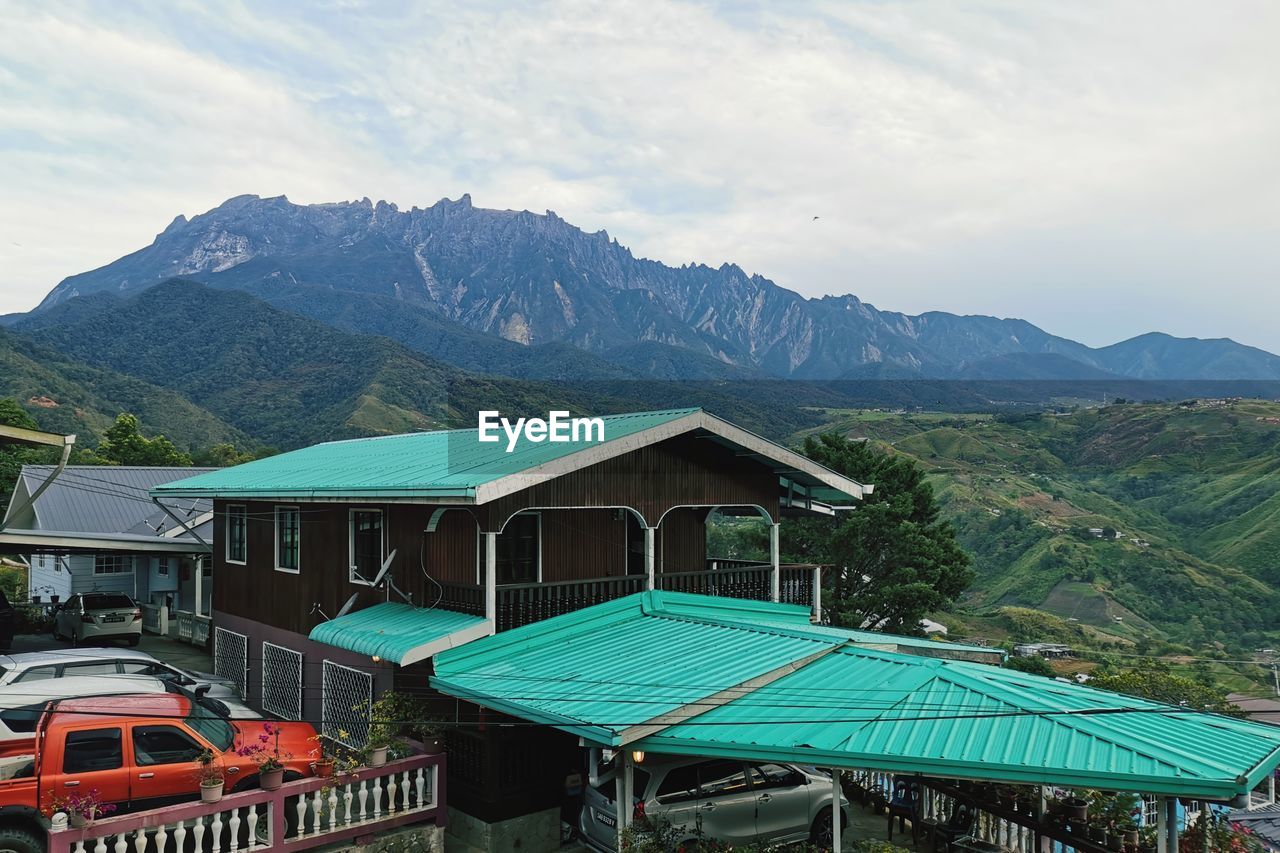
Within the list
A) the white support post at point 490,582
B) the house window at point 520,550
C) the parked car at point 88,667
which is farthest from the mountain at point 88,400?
the white support post at point 490,582

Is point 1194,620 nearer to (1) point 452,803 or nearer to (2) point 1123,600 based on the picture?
(2) point 1123,600

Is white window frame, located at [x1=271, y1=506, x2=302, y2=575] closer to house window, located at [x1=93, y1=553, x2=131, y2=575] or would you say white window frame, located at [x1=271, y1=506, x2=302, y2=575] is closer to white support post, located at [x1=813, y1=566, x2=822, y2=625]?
white support post, located at [x1=813, y1=566, x2=822, y2=625]

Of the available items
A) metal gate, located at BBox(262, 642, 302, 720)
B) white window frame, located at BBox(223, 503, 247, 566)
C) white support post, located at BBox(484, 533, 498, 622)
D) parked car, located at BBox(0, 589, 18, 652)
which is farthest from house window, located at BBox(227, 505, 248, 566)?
white support post, located at BBox(484, 533, 498, 622)

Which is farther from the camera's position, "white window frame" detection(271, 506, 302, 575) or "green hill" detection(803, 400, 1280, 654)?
"green hill" detection(803, 400, 1280, 654)

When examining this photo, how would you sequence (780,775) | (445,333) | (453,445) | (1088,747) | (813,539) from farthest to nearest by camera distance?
(445,333)
(813,539)
(453,445)
(780,775)
(1088,747)

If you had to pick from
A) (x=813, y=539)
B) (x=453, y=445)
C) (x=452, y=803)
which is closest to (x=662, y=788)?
(x=452, y=803)

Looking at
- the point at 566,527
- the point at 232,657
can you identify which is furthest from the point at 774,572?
the point at 232,657

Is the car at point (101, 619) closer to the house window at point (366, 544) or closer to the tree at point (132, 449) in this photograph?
the house window at point (366, 544)
